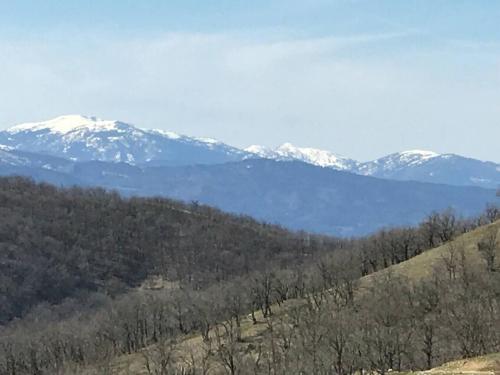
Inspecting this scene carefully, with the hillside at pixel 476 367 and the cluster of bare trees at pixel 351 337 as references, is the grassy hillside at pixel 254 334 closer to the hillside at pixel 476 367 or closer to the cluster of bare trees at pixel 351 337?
the cluster of bare trees at pixel 351 337

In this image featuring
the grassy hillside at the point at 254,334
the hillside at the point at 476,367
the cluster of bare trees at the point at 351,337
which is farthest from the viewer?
the grassy hillside at the point at 254,334

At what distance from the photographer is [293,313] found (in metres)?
185

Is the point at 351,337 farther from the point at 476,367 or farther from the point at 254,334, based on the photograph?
the point at 254,334

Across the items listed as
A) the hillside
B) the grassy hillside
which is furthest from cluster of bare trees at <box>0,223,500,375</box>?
the hillside

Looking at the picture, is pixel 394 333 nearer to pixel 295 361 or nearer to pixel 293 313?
pixel 295 361

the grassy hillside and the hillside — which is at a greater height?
the hillside

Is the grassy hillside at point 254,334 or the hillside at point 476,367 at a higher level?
the hillside at point 476,367

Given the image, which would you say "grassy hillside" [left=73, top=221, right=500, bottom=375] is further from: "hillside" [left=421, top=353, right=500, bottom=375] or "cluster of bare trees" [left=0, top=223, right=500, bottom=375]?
"hillside" [left=421, top=353, right=500, bottom=375]

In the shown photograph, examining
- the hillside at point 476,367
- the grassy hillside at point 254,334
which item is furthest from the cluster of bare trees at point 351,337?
the hillside at point 476,367

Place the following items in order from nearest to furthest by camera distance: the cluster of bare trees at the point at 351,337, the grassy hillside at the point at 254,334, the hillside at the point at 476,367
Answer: the hillside at the point at 476,367, the cluster of bare trees at the point at 351,337, the grassy hillside at the point at 254,334

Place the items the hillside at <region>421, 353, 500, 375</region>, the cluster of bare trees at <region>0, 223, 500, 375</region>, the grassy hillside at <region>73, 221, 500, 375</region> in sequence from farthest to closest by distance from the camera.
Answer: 1. the grassy hillside at <region>73, 221, 500, 375</region>
2. the cluster of bare trees at <region>0, 223, 500, 375</region>
3. the hillside at <region>421, 353, 500, 375</region>

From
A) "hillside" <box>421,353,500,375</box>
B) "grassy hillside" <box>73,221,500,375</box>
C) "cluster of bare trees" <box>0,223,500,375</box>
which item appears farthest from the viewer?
"grassy hillside" <box>73,221,500,375</box>

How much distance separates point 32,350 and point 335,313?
3463 inches

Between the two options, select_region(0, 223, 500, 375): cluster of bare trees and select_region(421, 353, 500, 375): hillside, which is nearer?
select_region(421, 353, 500, 375): hillside
